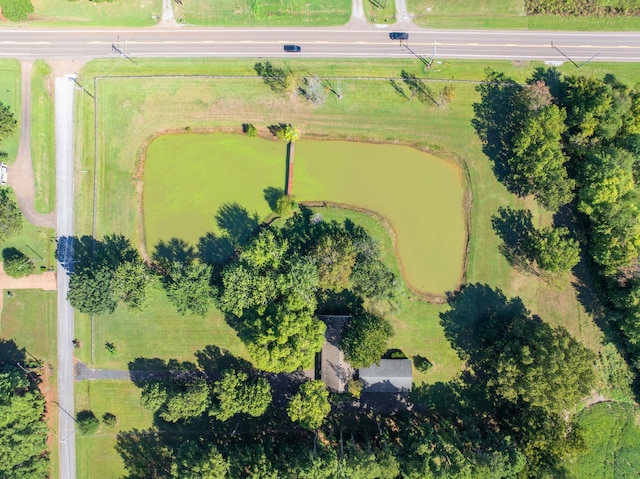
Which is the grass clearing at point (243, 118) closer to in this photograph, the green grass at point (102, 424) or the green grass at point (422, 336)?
the green grass at point (422, 336)

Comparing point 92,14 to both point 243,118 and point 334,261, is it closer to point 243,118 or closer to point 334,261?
point 243,118

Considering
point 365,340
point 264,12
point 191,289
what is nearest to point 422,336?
point 365,340

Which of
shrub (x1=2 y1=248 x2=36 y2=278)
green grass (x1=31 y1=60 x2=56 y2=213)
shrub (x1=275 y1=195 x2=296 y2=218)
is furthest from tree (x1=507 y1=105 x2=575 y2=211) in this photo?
shrub (x1=2 y1=248 x2=36 y2=278)

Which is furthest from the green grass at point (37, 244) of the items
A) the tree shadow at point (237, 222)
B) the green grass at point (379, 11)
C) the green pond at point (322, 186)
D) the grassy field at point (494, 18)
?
the grassy field at point (494, 18)

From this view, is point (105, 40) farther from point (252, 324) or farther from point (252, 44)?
point (252, 324)

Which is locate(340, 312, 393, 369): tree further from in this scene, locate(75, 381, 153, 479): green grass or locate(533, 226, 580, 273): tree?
locate(75, 381, 153, 479): green grass

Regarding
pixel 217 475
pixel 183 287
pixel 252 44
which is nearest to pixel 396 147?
pixel 252 44
